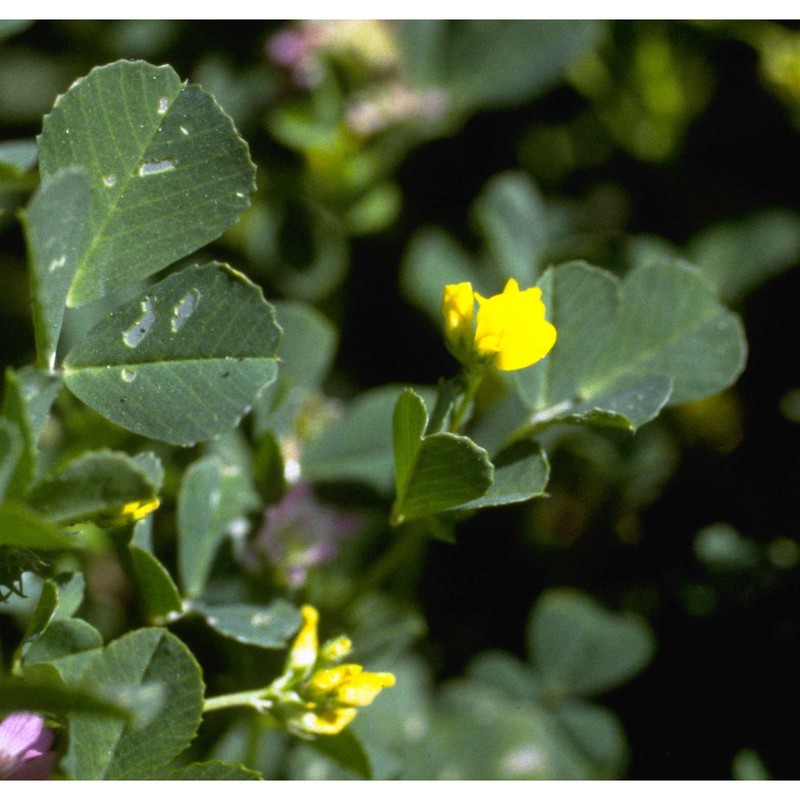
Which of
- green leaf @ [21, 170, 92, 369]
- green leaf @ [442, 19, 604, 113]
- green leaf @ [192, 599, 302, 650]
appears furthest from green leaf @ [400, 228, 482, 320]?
green leaf @ [21, 170, 92, 369]

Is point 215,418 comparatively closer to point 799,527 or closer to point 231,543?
point 231,543

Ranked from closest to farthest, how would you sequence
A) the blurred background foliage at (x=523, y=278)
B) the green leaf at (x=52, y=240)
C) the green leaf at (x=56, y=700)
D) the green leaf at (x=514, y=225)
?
1. the green leaf at (x=56, y=700)
2. the green leaf at (x=52, y=240)
3. the blurred background foliage at (x=523, y=278)
4. the green leaf at (x=514, y=225)

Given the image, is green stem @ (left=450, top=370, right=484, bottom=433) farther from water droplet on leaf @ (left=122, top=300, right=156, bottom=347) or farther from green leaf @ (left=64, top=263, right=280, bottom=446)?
water droplet on leaf @ (left=122, top=300, right=156, bottom=347)

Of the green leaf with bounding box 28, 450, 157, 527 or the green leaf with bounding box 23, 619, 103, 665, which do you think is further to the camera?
the green leaf with bounding box 23, 619, 103, 665

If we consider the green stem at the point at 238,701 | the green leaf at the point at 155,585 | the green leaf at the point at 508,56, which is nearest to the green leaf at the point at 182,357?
the green leaf at the point at 155,585

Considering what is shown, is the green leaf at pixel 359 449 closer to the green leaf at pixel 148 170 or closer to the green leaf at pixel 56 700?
the green leaf at pixel 148 170

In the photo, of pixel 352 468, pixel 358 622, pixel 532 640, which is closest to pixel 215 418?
pixel 352 468

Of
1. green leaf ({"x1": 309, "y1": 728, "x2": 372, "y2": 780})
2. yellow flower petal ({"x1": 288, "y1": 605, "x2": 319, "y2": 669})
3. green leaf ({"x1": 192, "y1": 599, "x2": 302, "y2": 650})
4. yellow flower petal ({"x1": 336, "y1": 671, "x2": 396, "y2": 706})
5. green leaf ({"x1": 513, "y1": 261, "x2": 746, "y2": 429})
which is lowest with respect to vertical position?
green leaf ({"x1": 309, "y1": 728, "x2": 372, "y2": 780})
